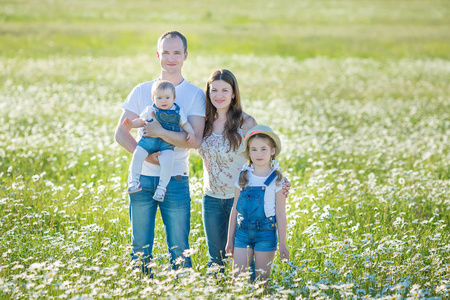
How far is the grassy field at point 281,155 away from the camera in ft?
17.1

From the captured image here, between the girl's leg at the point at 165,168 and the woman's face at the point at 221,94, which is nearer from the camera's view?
the girl's leg at the point at 165,168

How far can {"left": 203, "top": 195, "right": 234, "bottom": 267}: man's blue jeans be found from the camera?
5715mm

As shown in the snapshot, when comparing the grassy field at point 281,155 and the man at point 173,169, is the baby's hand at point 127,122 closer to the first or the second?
the man at point 173,169

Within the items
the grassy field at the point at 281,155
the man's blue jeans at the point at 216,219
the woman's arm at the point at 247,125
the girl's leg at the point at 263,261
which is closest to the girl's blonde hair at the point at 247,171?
the woman's arm at the point at 247,125

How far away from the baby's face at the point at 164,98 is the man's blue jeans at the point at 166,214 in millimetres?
739

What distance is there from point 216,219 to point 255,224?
68cm

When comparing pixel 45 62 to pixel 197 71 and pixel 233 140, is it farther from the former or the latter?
pixel 233 140

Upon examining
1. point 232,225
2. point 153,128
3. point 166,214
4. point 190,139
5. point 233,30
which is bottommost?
point 232,225

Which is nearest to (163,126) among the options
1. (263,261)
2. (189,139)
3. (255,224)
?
(189,139)

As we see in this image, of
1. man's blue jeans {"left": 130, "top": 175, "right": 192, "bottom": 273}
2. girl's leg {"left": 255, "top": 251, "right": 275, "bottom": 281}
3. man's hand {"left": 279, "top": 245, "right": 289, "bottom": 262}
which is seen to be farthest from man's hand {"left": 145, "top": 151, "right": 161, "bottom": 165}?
man's hand {"left": 279, "top": 245, "right": 289, "bottom": 262}

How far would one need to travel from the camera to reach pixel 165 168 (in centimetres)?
518

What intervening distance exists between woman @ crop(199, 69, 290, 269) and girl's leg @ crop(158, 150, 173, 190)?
0.60m

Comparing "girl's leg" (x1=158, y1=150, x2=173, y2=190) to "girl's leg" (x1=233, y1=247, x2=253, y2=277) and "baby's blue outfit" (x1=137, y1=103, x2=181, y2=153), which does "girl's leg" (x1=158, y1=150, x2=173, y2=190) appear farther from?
"girl's leg" (x1=233, y1=247, x2=253, y2=277)

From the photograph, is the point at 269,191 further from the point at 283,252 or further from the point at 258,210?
the point at 283,252
